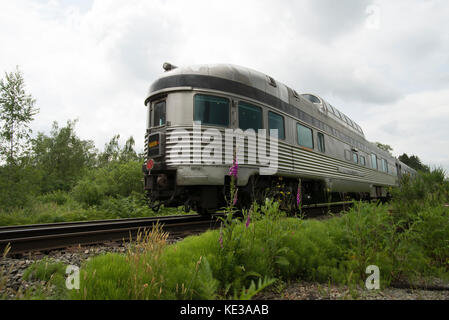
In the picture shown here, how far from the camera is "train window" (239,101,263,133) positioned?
19.3 ft

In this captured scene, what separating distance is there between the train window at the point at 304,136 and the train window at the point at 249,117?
6.39 feet

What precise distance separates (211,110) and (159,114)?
1315 mm

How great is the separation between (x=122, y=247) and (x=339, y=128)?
9.69 m

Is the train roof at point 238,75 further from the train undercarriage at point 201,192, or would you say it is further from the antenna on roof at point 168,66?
the train undercarriage at point 201,192

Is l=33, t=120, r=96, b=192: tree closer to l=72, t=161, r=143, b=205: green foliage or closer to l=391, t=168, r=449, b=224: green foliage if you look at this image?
l=72, t=161, r=143, b=205: green foliage

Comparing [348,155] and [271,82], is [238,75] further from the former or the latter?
[348,155]

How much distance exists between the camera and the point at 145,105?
6609mm

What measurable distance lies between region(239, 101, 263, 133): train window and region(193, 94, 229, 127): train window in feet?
1.18

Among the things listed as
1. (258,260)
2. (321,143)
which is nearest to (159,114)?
(258,260)

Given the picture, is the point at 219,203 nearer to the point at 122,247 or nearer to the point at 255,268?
the point at 122,247

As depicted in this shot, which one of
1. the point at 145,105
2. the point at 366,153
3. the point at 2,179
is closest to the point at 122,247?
the point at 145,105

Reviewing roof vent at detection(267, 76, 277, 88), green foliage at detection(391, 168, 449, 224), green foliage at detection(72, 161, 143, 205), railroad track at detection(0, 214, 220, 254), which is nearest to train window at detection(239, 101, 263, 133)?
roof vent at detection(267, 76, 277, 88)

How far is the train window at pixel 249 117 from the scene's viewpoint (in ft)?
19.3

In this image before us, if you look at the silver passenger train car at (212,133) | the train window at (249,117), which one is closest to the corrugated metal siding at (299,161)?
the silver passenger train car at (212,133)
